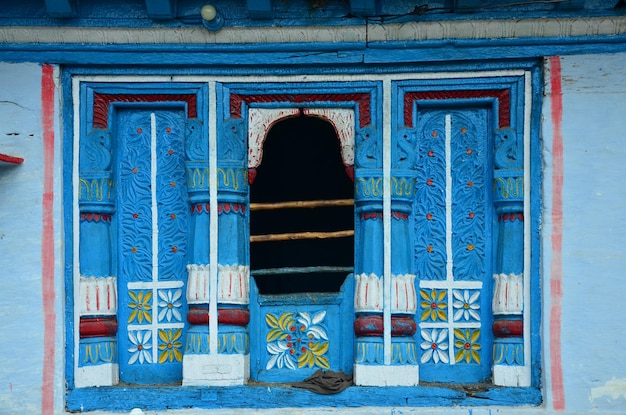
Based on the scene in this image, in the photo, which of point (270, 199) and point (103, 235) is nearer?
point (103, 235)

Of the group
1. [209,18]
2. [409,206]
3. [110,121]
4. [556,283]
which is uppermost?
[209,18]

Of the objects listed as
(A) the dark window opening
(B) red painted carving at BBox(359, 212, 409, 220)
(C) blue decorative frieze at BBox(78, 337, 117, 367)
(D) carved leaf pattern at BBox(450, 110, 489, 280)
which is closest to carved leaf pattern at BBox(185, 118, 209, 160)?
(A) the dark window opening

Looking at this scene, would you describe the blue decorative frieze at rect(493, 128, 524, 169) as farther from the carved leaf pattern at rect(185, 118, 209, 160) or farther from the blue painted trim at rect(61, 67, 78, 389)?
the blue painted trim at rect(61, 67, 78, 389)

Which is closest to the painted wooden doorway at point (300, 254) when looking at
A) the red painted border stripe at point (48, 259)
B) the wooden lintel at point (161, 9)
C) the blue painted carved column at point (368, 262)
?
the blue painted carved column at point (368, 262)

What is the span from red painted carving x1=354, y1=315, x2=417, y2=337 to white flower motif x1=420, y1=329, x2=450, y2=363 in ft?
0.41

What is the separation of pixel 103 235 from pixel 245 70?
1357 mm

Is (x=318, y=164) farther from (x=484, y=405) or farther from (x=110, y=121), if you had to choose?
(x=484, y=405)

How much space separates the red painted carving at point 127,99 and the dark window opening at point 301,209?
2.27 ft

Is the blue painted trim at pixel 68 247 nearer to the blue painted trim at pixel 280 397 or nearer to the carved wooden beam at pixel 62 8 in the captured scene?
the blue painted trim at pixel 280 397

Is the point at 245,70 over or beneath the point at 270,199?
over

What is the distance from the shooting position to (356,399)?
21.6ft

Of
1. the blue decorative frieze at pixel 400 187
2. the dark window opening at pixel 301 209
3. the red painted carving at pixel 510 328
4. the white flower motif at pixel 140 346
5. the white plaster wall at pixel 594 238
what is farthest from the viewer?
the dark window opening at pixel 301 209

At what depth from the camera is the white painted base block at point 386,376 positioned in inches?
260

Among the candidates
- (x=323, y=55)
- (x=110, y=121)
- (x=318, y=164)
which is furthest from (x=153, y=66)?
(x=318, y=164)
